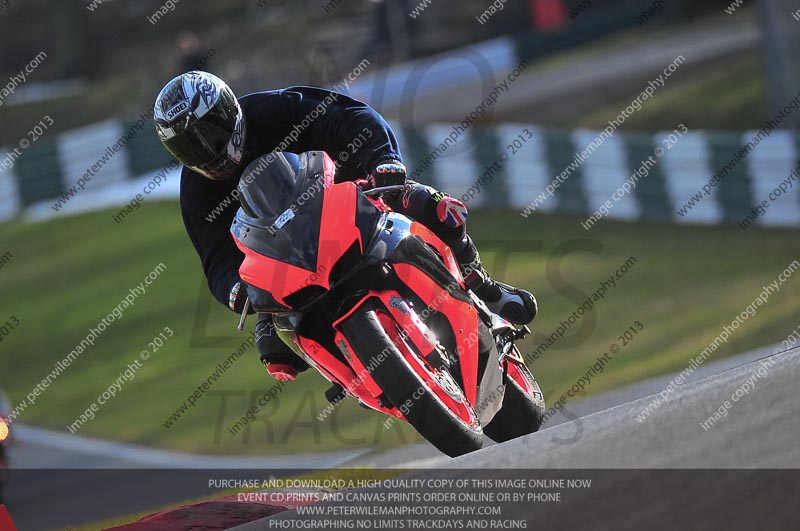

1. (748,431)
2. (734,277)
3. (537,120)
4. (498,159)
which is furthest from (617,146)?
(748,431)

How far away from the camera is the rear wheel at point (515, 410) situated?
5.48 meters

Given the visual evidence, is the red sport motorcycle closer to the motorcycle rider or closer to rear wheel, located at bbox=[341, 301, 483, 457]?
rear wheel, located at bbox=[341, 301, 483, 457]

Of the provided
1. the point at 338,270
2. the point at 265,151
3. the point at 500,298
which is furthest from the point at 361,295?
the point at 265,151

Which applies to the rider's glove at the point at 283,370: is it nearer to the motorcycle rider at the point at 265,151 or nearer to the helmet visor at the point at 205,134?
the motorcycle rider at the point at 265,151

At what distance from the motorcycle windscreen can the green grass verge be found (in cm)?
419

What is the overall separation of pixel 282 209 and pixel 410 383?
92 centimetres

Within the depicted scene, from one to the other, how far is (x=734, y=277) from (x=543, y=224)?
403 cm

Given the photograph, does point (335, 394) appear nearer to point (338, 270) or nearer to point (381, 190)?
point (338, 270)

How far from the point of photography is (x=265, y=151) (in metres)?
5.55

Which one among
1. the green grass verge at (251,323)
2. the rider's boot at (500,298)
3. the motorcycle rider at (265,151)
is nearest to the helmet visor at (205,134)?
the motorcycle rider at (265,151)

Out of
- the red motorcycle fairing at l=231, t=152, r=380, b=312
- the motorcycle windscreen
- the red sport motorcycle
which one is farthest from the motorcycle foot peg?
the motorcycle windscreen

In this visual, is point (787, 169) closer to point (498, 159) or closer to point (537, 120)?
point (498, 159)

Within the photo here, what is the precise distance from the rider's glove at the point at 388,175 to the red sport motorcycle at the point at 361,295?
4 centimetres

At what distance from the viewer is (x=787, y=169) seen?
590 inches
